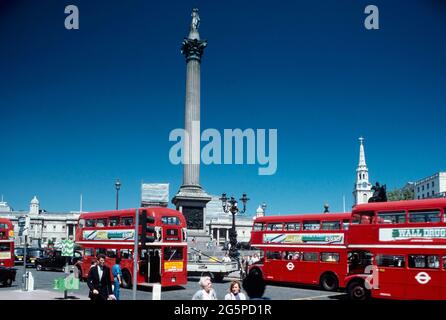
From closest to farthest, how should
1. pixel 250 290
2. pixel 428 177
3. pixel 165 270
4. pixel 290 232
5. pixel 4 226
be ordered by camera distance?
pixel 250 290 < pixel 165 270 < pixel 290 232 < pixel 4 226 < pixel 428 177

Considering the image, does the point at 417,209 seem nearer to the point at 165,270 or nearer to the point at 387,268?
the point at 387,268

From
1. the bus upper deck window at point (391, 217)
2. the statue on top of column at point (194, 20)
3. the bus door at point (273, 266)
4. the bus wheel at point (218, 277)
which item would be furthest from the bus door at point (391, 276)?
the statue on top of column at point (194, 20)

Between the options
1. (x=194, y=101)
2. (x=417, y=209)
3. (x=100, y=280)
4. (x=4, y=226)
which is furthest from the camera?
(x=194, y=101)

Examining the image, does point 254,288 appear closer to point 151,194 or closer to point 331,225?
point 151,194

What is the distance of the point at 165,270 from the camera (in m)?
21.5

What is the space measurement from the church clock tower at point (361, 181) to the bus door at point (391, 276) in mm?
116720

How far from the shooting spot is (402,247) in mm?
17109

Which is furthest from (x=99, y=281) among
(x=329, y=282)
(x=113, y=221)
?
(x=329, y=282)

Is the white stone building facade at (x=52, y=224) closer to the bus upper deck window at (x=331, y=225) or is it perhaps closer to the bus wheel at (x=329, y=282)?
the bus wheel at (x=329, y=282)

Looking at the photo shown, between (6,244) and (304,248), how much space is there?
1879cm

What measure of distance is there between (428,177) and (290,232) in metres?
106

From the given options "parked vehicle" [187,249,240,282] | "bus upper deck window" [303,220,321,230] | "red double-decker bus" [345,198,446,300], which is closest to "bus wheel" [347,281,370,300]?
"red double-decker bus" [345,198,446,300]

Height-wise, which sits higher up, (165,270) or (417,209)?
(417,209)

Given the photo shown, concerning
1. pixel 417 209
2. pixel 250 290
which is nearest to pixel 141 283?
pixel 417 209
